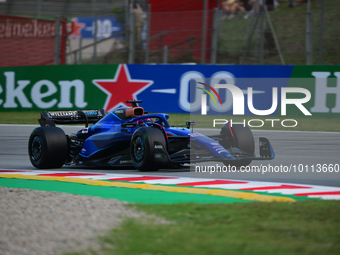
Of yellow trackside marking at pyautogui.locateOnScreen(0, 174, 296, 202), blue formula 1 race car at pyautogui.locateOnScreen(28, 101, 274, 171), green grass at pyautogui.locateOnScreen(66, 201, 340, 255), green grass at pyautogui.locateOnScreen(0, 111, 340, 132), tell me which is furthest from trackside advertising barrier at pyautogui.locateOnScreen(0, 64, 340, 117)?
green grass at pyautogui.locateOnScreen(66, 201, 340, 255)

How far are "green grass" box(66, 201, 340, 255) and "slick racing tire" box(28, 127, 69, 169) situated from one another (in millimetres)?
3595

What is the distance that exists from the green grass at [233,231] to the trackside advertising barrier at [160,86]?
30.7ft

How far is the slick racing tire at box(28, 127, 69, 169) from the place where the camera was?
8008mm

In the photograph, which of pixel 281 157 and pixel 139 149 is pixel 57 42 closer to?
pixel 281 157

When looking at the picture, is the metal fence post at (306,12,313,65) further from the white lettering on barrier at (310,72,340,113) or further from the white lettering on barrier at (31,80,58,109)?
the white lettering on barrier at (31,80,58,109)

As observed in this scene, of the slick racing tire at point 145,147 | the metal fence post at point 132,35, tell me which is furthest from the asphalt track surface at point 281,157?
the metal fence post at point 132,35

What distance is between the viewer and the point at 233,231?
153 inches

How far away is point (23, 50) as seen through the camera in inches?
727

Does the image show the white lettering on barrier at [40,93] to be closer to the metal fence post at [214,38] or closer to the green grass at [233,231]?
the metal fence post at [214,38]

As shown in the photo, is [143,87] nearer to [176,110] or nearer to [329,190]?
[176,110]

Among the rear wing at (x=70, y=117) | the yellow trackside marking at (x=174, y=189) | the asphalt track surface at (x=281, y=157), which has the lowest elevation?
the yellow trackside marking at (x=174, y=189)

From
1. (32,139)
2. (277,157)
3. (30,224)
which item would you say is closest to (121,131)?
(32,139)

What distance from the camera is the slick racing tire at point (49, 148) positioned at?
8008 millimetres

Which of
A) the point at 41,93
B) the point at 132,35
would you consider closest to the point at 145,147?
the point at 132,35
